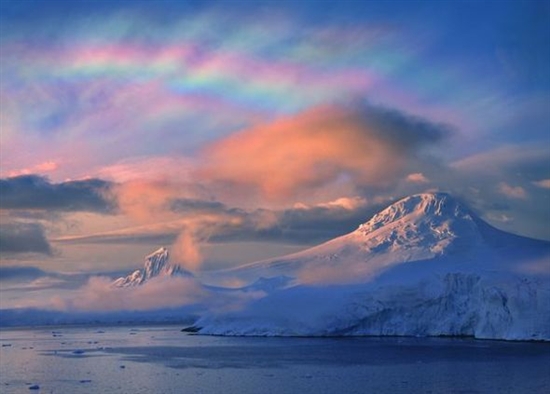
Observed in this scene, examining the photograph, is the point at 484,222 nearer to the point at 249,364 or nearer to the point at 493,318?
the point at 493,318

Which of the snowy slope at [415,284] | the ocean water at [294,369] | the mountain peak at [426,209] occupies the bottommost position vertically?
the ocean water at [294,369]

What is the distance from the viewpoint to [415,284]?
246 ft

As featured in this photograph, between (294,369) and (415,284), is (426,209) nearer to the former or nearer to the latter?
(415,284)

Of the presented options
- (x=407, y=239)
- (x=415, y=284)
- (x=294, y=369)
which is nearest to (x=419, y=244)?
(x=407, y=239)

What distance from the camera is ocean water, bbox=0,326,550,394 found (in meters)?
38.3

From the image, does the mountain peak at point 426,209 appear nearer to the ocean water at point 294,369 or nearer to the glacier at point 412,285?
the glacier at point 412,285

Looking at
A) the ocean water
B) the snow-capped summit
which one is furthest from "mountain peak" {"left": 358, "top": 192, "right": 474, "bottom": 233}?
the ocean water

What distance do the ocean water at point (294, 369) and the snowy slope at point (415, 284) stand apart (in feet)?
13.2

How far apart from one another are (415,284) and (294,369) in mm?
31384

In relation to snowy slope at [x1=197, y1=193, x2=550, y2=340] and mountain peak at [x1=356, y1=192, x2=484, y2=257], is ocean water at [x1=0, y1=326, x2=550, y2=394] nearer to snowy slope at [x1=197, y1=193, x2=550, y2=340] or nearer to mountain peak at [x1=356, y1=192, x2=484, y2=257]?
snowy slope at [x1=197, y1=193, x2=550, y2=340]

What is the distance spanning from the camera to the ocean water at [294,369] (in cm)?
3828

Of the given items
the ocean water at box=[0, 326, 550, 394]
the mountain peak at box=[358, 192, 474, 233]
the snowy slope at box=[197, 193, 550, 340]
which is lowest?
the ocean water at box=[0, 326, 550, 394]

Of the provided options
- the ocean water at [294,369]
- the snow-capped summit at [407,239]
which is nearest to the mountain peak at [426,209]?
the snow-capped summit at [407,239]

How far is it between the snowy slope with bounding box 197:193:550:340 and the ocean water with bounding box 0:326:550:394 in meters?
4.03
